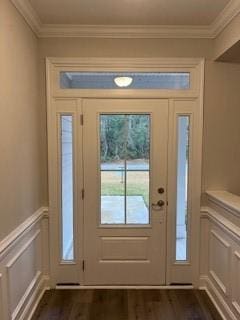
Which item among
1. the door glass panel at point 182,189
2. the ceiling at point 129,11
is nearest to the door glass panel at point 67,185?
the ceiling at point 129,11

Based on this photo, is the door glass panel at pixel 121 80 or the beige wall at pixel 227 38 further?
the door glass panel at pixel 121 80

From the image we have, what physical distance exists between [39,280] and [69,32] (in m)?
2.47

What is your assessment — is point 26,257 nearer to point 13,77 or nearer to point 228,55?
point 13,77

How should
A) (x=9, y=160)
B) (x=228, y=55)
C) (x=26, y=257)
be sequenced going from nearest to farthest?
(x=9, y=160), (x=26, y=257), (x=228, y=55)

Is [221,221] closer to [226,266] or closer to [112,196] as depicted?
[226,266]

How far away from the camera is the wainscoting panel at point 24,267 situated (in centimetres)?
223

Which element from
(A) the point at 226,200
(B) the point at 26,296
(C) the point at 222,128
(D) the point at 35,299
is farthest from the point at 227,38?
(D) the point at 35,299

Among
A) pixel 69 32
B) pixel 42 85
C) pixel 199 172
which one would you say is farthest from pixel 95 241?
pixel 69 32

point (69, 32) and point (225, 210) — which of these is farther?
point (69, 32)

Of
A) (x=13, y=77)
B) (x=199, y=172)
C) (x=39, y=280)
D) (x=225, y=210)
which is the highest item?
(x=13, y=77)

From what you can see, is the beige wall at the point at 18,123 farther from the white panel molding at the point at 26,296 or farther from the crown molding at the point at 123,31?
the white panel molding at the point at 26,296

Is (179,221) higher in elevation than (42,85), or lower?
lower

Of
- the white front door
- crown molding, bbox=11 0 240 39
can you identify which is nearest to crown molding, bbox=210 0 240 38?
crown molding, bbox=11 0 240 39

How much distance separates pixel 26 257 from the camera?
2742 mm
